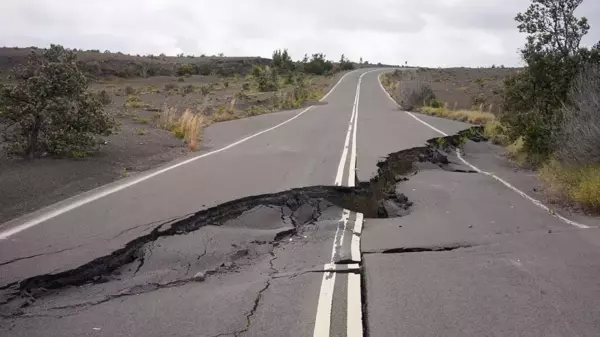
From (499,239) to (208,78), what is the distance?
5971cm

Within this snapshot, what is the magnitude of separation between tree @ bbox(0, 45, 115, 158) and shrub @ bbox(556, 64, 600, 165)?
10229 mm

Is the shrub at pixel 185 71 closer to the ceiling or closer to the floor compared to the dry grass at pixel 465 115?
closer to the ceiling

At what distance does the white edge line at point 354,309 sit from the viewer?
4383 mm

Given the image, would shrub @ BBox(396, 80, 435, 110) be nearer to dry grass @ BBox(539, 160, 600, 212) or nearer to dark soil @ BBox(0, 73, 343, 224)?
dark soil @ BBox(0, 73, 343, 224)

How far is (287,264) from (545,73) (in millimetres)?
11627

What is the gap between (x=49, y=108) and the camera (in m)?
12.0

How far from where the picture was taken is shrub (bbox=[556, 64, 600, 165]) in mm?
10312

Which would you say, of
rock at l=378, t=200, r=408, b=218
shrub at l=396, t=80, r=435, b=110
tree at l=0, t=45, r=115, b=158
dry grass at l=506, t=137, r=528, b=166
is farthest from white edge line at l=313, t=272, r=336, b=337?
shrub at l=396, t=80, r=435, b=110

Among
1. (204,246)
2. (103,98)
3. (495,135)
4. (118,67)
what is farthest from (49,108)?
(118,67)

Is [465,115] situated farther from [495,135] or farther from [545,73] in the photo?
[545,73]

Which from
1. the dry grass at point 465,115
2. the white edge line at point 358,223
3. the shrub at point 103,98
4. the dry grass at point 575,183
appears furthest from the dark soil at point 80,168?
the dry grass at point 465,115

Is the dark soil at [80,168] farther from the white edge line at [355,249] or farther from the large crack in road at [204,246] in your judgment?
the white edge line at [355,249]

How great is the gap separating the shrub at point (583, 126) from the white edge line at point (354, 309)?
22.1 ft

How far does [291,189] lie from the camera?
31.4 feet
